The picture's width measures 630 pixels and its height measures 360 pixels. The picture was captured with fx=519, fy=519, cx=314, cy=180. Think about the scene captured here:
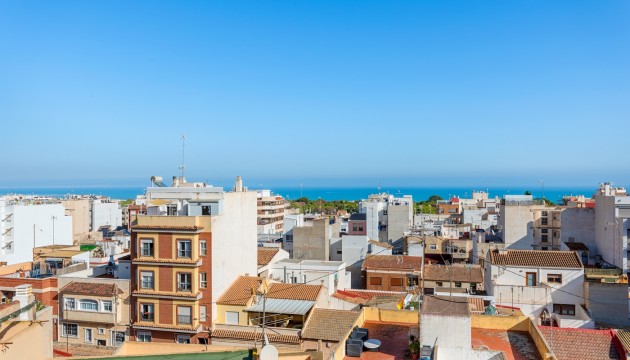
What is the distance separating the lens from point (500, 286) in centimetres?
3466

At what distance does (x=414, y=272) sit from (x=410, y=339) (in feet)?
79.1

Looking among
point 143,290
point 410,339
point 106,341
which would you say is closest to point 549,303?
point 410,339

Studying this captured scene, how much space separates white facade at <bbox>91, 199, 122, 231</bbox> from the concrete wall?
87442 mm

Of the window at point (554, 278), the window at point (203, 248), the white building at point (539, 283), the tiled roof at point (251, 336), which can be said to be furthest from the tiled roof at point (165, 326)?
the window at point (554, 278)

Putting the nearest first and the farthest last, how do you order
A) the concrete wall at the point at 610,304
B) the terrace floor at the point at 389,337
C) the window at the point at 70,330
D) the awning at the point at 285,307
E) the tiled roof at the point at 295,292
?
the terrace floor at the point at 389,337, the awning at the point at 285,307, the tiled roof at the point at 295,292, the window at the point at 70,330, the concrete wall at the point at 610,304

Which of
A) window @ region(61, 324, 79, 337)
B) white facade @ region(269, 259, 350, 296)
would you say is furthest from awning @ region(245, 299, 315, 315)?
window @ region(61, 324, 79, 337)

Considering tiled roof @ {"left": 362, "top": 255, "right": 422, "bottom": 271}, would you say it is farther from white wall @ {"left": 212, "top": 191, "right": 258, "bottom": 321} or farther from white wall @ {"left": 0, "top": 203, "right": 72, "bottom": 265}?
white wall @ {"left": 0, "top": 203, "right": 72, "bottom": 265}

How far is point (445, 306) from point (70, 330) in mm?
24842

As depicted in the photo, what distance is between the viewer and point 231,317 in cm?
2934

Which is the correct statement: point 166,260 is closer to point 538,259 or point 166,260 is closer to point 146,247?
point 146,247

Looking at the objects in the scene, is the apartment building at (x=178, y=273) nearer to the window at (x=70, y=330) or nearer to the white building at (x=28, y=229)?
the window at (x=70, y=330)

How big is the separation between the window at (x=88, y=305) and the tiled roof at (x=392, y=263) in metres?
21.9

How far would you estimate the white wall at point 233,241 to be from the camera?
30.2 m

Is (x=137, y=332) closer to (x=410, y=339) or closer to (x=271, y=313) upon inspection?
(x=271, y=313)
